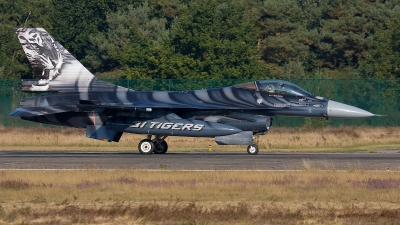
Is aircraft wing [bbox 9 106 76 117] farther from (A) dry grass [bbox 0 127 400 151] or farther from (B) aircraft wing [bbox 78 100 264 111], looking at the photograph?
(A) dry grass [bbox 0 127 400 151]

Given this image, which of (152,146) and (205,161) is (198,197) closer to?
(205,161)

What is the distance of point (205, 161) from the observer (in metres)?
23.1

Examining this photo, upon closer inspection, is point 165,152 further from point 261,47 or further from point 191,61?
point 261,47

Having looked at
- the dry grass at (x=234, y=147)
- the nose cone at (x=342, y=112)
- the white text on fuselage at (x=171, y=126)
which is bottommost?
the dry grass at (x=234, y=147)

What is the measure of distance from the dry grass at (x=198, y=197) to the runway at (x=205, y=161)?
1790 millimetres

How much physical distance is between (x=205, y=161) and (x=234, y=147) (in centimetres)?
837

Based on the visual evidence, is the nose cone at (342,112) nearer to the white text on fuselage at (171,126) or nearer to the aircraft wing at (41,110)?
the white text on fuselage at (171,126)

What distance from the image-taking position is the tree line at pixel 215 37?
5112cm

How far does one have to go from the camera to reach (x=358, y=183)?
16.7 meters

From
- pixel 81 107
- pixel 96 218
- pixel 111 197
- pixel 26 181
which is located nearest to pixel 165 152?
pixel 81 107

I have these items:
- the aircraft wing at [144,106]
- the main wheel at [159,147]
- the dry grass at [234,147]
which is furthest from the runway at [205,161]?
the dry grass at [234,147]

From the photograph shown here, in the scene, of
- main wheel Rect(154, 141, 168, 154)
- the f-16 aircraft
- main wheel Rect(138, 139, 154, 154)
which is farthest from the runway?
main wheel Rect(154, 141, 168, 154)

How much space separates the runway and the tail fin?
9.20 ft

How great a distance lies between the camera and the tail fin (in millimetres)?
27562
